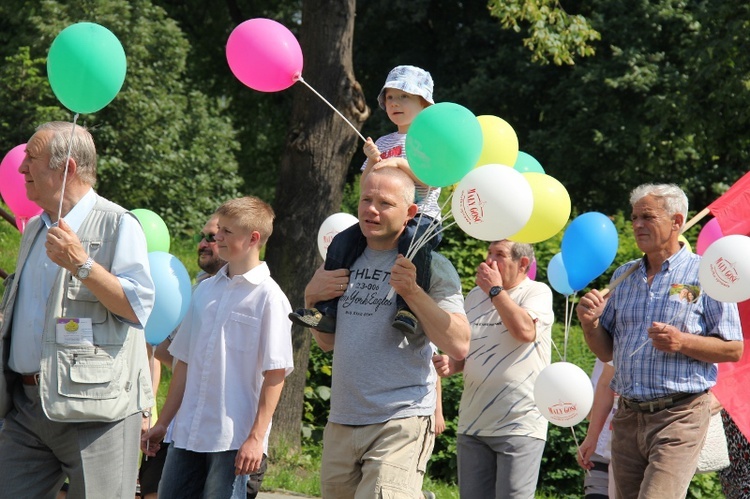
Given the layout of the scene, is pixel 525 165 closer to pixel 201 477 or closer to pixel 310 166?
pixel 201 477

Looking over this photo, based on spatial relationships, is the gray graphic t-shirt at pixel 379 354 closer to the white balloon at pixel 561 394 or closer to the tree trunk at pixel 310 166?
the white balloon at pixel 561 394

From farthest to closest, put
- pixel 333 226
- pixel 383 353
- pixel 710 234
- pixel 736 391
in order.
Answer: pixel 710 234 → pixel 333 226 → pixel 736 391 → pixel 383 353

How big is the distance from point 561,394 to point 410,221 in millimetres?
1454

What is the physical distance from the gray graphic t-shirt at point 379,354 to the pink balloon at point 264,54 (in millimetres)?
1767

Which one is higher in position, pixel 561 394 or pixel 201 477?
pixel 561 394

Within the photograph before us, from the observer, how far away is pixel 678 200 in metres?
5.25

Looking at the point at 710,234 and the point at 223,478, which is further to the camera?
the point at 710,234

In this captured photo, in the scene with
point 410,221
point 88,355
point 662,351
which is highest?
point 410,221

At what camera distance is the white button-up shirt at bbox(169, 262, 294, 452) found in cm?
468

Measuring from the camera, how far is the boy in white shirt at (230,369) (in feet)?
15.3

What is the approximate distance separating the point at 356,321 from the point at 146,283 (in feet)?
2.83

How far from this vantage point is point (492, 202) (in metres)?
4.34

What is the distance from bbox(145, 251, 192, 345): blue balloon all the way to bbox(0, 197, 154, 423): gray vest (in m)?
0.78

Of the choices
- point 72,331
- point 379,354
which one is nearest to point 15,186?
point 72,331
